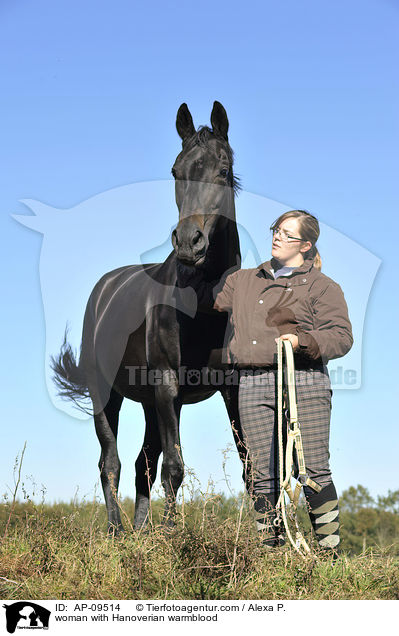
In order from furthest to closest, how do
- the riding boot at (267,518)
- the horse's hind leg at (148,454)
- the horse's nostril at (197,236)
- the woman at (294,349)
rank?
the horse's hind leg at (148,454)
the horse's nostril at (197,236)
the woman at (294,349)
the riding boot at (267,518)

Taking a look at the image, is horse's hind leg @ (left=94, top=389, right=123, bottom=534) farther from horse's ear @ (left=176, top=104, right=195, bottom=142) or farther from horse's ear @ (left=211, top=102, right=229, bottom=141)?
horse's ear @ (left=211, top=102, right=229, bottom=141)

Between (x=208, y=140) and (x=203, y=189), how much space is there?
46cm

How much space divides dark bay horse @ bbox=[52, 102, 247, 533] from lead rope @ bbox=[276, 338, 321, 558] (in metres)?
0.31

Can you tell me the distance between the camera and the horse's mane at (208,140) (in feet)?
15.8

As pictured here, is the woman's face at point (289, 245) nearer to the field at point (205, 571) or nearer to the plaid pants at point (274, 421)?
the plaid pants at point (274, 421)

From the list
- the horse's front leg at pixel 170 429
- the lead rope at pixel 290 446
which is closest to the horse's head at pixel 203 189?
the lead rope at pixel 290 446

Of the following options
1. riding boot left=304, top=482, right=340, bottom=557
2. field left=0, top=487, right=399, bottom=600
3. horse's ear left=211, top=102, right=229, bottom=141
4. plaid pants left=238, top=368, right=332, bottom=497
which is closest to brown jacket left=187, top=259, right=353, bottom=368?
plaid pants left=238, top=368, right=332, bottom=497

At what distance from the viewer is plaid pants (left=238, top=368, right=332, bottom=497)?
4.08 metres

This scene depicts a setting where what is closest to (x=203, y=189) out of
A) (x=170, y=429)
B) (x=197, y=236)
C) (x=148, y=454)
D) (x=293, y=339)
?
(x=197, y=236)

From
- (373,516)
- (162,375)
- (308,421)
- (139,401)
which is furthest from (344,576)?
(373,516)

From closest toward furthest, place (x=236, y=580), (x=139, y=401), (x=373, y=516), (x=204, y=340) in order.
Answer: (x=236, y=580) < (x=204, y=340) < (x=139, y=401) < (x=373, y=516)

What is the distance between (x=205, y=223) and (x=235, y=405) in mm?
1480
